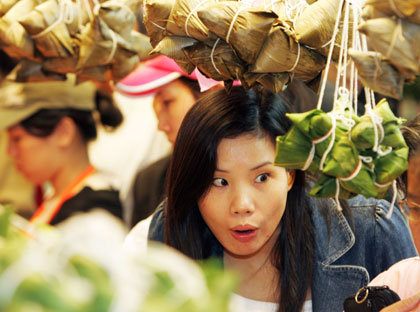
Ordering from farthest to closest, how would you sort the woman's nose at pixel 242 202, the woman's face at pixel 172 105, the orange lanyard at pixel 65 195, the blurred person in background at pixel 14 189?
1. the blurred person in background at pixel 14 189
2. the orange lanyard at pixel 65 195
3. the woman's face at pixel 172 105
4. the woman's nose at pixel 242 202

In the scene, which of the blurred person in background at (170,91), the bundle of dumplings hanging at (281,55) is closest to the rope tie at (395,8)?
the bundle of dumplings hanging at (281,55)

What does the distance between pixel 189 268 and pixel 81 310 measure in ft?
0.52

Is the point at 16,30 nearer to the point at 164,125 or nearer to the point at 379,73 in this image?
the point at 164,125

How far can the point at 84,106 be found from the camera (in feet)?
11.2

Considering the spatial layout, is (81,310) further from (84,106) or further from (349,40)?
(84,106)

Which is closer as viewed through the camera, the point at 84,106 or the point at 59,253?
the point at 59,253

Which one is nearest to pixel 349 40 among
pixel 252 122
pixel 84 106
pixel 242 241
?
pixel 252 122

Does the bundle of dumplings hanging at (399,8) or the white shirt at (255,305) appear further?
the white shirt at (255,305)

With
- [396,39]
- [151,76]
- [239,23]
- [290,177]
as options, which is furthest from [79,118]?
[396,39]

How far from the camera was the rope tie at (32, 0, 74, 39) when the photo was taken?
2.15 m

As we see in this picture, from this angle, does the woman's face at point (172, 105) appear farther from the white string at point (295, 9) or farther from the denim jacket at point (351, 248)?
the white string at point (295, 9)

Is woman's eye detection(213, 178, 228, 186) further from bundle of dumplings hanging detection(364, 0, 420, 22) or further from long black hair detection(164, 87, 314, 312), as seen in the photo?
bundle of dumplings hanging detection(364, 0, 420, 22)

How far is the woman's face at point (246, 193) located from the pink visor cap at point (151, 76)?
864 millimetres

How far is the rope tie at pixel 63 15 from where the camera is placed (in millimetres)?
2154
